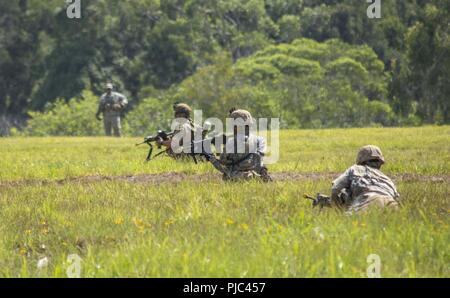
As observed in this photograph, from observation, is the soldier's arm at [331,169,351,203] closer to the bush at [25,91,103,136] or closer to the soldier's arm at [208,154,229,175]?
the soldier's arm at [208,154,229,175]

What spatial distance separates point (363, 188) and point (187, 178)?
639 cm

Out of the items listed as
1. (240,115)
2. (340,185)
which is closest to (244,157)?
(240,115)

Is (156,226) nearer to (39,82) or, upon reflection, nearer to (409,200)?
(409,200)

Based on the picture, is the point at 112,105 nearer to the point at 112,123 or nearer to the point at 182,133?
the point at 112,123

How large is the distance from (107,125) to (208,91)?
16328mm

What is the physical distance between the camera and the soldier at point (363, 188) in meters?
10.8

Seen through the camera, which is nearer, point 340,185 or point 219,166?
point 340,185

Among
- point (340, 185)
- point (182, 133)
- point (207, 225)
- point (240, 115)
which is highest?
point (240, 115)

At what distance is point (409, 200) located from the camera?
1158cm

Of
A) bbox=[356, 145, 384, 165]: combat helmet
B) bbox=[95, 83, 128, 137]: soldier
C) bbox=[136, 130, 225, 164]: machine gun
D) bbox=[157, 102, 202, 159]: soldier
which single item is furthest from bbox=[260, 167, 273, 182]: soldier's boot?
bbox=[95, 83, 128, 137]: soldier

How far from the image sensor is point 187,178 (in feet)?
55.7

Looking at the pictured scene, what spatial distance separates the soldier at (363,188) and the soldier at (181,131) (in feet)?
27.3
